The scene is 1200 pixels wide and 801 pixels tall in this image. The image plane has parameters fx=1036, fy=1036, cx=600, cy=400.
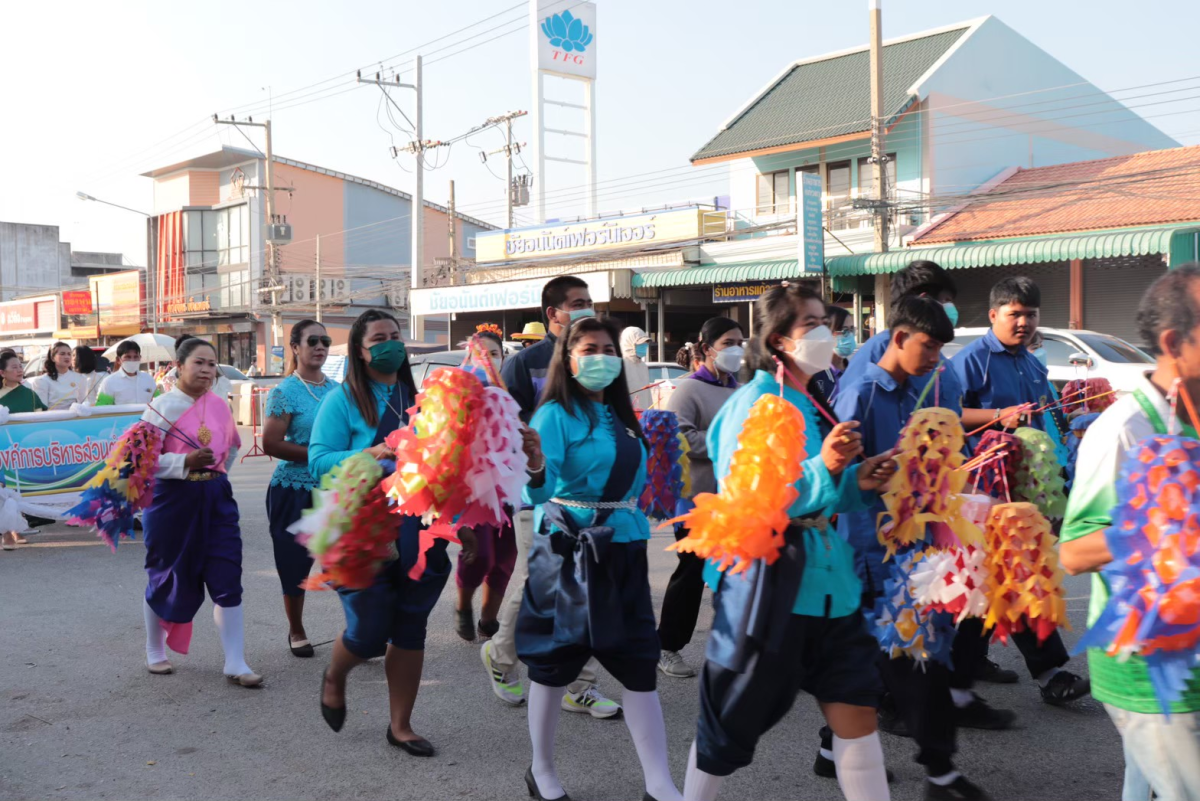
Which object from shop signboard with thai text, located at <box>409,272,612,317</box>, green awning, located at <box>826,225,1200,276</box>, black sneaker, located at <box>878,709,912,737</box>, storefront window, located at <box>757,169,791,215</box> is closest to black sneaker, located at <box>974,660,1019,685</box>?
black sneaker, located at <box>878,709,912,737</box>

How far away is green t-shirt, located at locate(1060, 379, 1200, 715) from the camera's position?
2.26 meters

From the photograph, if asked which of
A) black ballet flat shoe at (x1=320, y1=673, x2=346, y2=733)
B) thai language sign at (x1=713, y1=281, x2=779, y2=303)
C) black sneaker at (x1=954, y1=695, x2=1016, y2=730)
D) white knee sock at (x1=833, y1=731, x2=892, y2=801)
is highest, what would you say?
thai language sign at (x1=713, y1=281, x2=779, y2=303)

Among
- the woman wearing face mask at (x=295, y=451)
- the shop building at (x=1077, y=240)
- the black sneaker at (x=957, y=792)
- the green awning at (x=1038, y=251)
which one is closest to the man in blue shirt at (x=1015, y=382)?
the black sneaker at (x=957, y=792)

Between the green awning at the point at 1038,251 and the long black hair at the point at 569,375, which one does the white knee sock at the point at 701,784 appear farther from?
the green awning at the point at 1038,251

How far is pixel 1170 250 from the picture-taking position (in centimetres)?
1678

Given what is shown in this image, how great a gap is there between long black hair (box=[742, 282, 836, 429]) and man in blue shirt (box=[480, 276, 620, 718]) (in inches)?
59.8

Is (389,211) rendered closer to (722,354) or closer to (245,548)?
(245,548)

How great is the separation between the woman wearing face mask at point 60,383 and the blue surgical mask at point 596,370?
8.75m

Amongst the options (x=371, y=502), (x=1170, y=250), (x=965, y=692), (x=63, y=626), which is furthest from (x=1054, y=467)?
(x=1170, y=250)

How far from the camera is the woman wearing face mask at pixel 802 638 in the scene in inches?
113

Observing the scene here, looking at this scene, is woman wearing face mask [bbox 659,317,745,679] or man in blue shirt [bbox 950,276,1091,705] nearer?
man in blue shirt [bbox 950,276,1091,705]

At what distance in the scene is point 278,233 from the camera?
4022cm

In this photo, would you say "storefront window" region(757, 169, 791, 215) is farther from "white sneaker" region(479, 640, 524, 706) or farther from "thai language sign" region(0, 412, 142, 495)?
"white sneaker" region(479, 640, 524, 706)

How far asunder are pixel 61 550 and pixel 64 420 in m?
1.30
